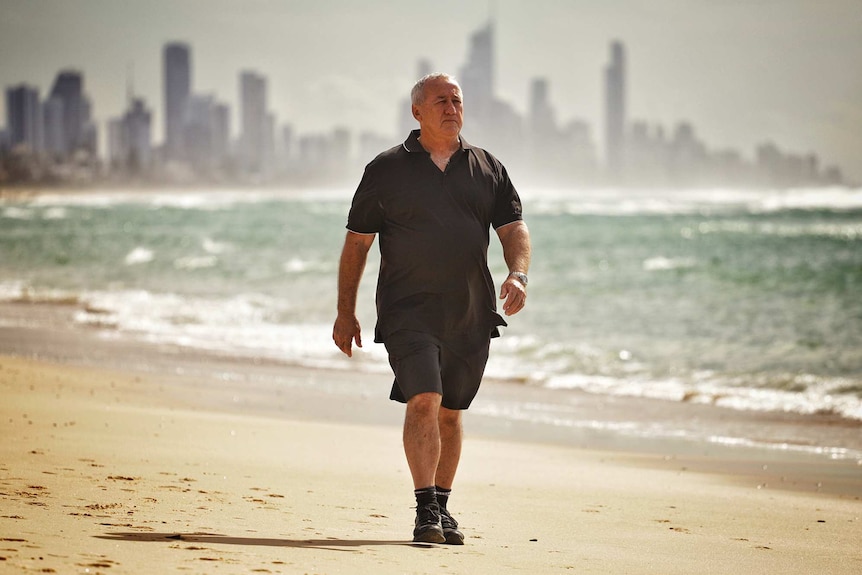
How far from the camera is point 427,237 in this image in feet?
15.0

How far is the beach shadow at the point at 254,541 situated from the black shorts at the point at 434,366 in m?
0.58

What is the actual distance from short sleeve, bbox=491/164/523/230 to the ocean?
4.93 metres

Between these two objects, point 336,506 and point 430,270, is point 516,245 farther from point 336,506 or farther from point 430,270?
point 336,506

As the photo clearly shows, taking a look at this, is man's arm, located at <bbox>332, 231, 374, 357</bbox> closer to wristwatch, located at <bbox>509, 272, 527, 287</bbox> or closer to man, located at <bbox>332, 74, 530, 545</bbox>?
man, located at <bbox>332, 74, 530, 545</bbox>

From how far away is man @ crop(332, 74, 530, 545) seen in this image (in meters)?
4.55

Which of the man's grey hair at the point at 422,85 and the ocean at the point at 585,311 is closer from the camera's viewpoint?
the man's grey hair at the point at 422,85

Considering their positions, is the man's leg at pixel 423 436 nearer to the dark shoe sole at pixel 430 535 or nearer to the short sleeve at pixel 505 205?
the dark shoe sole at pixel 430 535

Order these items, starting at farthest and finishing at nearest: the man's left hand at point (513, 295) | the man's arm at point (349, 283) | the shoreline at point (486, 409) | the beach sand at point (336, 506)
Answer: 1. the shoreline at point (486, 409)
2. the man's arm at point (349, 283)
3. the man's left hand at point (513, 295)
4. the beach sand at point (336, 506)

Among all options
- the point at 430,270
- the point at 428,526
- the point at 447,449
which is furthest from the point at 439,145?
the point at 428,526

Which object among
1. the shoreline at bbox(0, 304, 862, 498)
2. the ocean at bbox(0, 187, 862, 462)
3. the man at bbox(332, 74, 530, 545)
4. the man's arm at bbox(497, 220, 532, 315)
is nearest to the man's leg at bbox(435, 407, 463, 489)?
the man at bbox(332, 74, 530, 545)

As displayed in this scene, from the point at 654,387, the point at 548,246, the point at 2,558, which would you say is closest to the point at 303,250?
the point at 548,246

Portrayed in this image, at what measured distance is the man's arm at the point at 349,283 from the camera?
15.4ft

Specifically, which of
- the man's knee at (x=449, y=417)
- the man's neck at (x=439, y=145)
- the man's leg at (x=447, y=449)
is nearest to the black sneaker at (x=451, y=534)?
the man's leg at (x=447, y=449)

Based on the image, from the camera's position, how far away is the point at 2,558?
Answer: 3604mm
